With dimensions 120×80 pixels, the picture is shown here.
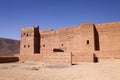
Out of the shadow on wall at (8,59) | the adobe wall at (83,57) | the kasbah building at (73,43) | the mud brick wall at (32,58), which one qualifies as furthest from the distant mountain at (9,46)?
the adobe wall at (83,57)

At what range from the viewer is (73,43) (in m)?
30.8

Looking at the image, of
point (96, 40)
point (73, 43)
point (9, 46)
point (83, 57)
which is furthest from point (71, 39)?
point (9, 46)

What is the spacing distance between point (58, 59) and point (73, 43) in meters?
9.69

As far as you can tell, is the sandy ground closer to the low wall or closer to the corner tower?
the low wall

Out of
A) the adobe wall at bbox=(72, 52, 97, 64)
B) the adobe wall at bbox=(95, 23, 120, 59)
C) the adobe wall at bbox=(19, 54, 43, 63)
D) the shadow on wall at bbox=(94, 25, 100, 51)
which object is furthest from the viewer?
the adobe wall at bbox=(19, 54, 43, 63)

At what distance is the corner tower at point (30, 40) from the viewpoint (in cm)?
3556

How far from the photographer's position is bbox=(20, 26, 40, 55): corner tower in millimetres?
35562

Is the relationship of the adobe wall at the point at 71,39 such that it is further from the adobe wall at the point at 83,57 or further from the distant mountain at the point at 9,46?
the distant mountain at the point at 9,46

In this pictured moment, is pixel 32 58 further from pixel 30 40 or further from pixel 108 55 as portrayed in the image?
pixel 108 55

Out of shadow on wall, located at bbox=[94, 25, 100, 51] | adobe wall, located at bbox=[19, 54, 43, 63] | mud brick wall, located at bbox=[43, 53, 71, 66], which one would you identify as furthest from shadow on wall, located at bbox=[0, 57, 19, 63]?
shadow on wall, located at bbox=[94, 25, 100, 51]

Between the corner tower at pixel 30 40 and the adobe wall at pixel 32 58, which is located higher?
the corner tower at pixel 30 40

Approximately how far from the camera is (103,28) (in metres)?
27.6

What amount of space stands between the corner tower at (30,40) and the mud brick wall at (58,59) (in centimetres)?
1336

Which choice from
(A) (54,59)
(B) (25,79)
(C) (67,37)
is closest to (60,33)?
(C) (67,37)
